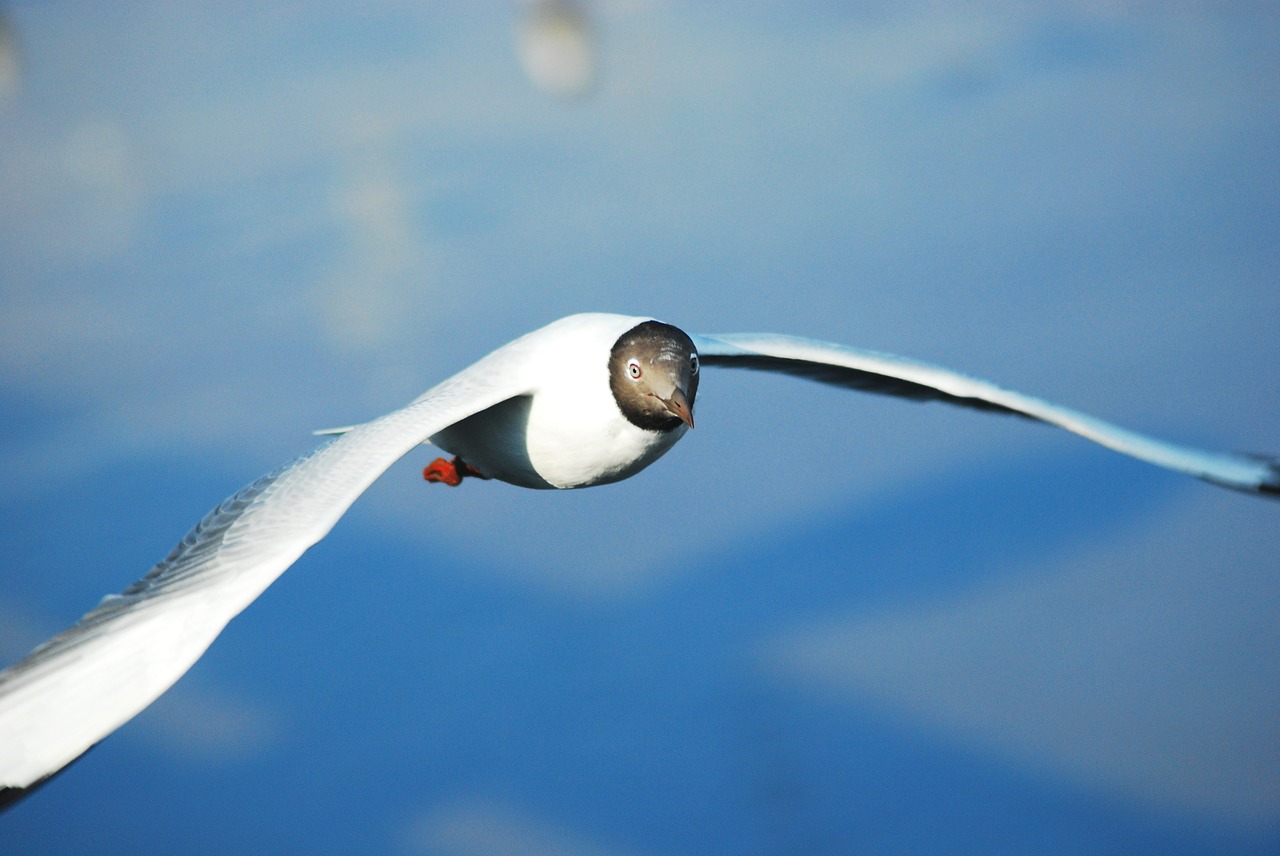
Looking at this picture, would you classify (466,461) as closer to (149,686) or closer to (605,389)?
(605,389)

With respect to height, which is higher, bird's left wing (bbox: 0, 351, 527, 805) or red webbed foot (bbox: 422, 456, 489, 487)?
red webbed foot (bbox: 422, 456, 489, 487)

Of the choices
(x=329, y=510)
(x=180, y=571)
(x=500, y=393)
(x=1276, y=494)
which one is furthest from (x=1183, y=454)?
(x=180, y=571)

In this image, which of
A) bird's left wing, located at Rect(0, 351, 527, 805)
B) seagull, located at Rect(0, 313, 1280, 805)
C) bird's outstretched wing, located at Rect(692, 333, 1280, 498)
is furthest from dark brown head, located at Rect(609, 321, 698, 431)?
bird's outstretched wing, located at Rect(692, 333, 1280, 498)

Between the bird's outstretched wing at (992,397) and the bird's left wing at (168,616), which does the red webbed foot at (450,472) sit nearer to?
the bird's outstretched wing at (992,397)

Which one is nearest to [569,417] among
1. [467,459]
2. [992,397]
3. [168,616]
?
[467,459]

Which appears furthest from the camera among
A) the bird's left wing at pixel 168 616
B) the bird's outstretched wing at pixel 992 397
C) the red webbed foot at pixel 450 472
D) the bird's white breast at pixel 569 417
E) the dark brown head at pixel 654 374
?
the red webbed foot at pixel 450 472

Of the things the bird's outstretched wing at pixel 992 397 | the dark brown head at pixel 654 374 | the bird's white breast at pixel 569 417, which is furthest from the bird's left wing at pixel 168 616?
the bird's outstretched wing at pixel 992 397

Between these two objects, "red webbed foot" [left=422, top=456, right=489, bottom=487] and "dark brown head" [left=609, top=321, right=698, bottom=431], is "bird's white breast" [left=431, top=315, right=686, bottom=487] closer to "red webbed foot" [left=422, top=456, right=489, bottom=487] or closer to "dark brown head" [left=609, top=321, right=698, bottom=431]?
"dark brown head" [left=609, top=321, right=698, bottom=431]
